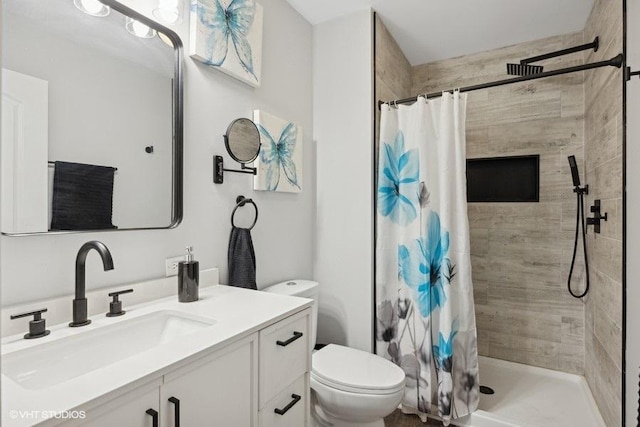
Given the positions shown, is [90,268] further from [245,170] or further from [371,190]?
[371,190]

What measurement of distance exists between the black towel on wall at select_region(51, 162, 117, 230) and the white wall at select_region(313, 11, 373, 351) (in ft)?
4.49

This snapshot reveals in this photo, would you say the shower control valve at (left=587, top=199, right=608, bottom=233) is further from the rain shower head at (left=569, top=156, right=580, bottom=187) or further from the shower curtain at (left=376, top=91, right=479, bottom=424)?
the shower curtain at (left=376, top=91, right=479, bottom=424)

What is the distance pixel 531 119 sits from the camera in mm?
2668

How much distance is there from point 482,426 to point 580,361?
42.9 inches

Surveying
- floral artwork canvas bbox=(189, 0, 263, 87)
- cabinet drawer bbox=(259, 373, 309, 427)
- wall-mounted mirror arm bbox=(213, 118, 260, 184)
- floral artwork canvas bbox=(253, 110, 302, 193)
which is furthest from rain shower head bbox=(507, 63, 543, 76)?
cabinet drawer bbox=(259, 373, 309, 427)

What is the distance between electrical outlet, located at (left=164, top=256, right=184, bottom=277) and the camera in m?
1.43

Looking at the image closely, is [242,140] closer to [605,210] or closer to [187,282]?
[187,282]

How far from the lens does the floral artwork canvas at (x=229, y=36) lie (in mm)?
1530

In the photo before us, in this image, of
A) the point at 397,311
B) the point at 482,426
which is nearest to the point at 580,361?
the point at 482,426

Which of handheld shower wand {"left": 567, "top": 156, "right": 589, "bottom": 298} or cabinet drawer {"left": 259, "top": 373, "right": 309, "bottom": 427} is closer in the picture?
cabinet drawer {"left": 259, "top": 373, "right": 309, "bottom": 427}

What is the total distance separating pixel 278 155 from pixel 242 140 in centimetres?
30
